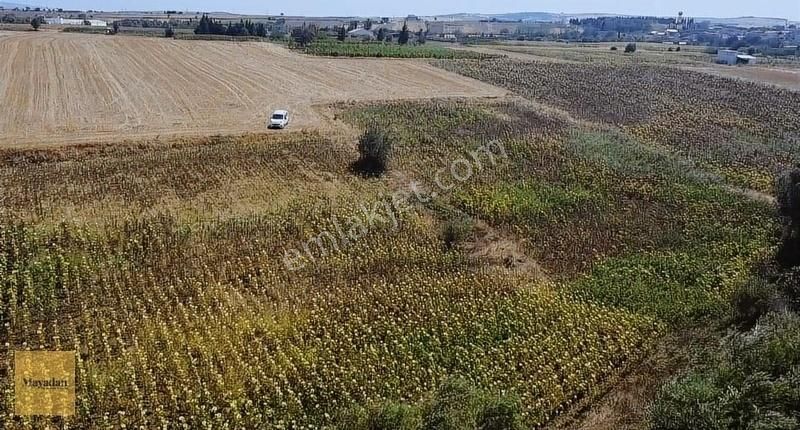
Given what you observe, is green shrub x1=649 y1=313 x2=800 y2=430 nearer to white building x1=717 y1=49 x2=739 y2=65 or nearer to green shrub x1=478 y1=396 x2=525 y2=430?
green shrub x1=478 y1=396 x2=525 y2=430

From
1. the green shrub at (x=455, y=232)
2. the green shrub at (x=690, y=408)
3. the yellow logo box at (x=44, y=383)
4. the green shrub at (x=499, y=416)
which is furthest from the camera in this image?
the green shrub at (x=455, y=232)

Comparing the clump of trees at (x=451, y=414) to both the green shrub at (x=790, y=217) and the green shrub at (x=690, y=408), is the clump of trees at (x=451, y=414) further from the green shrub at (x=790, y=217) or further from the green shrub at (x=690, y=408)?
the green shrub at (x=790, y=217)

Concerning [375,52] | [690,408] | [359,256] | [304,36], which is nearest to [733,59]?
[375,52]

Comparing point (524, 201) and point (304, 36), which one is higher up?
point (304, 36)

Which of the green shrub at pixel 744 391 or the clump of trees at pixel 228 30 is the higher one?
the clump of trees at pixel 228 30

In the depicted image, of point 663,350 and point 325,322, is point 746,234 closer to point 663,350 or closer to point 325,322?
point 663,350

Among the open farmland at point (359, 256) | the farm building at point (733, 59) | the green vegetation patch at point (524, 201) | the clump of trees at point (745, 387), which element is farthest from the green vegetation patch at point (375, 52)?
the clump of trees at point (745, 387)

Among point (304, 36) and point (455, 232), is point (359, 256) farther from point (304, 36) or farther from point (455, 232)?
point (304, 36)

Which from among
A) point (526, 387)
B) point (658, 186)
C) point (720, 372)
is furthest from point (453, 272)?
point (658, 186)
